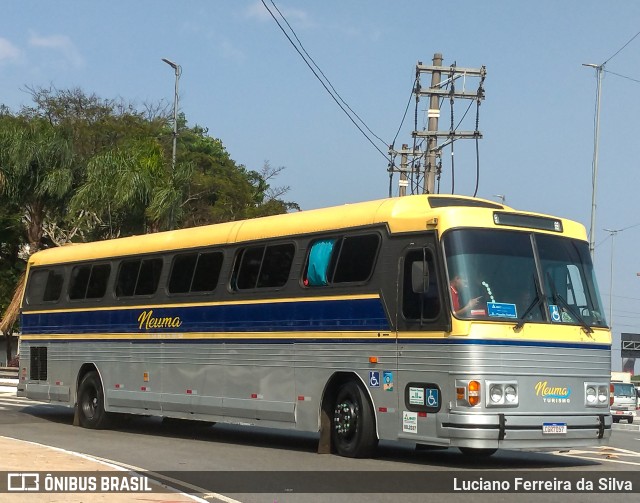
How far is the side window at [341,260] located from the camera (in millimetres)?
15642

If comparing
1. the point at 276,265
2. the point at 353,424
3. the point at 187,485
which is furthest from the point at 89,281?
the point at 187,485

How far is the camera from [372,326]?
15.4 metres

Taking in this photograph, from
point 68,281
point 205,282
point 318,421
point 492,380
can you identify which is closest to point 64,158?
point 68,281

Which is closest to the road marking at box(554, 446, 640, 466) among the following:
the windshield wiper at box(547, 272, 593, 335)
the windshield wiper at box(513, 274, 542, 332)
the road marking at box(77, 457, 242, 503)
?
the windshield wiper at box(547, 272, 593, 335)

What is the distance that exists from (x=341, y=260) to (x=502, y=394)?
Result: 3298 mm

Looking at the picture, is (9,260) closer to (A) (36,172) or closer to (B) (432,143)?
(A) (36,172)

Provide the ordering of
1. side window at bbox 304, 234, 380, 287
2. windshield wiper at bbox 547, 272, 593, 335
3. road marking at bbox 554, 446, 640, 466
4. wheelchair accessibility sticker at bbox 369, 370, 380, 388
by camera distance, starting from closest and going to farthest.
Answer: windshield wiper at bbox 547, 272, 593, 335
wheelchair accessibility sticker at bbox 369, 370, 380, 388
side window at bbox 304, 234, 380, 287
road marking at bbox 554, 446, 640, 466

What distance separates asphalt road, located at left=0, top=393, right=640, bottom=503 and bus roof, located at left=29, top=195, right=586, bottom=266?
10.1 feet

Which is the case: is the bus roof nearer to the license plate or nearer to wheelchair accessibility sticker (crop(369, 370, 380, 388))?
wheelchair accessibility sticker (crop(369, 370, 380, 388))

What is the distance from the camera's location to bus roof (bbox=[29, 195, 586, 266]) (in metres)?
14.7

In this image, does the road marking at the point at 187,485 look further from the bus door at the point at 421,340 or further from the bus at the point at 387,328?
the bus door at the point at 421,340

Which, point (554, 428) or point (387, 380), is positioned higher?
point (387, 380)

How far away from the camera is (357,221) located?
16.1 metres

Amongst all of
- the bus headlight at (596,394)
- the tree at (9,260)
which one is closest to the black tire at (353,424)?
the bus headlight at (596,394)
